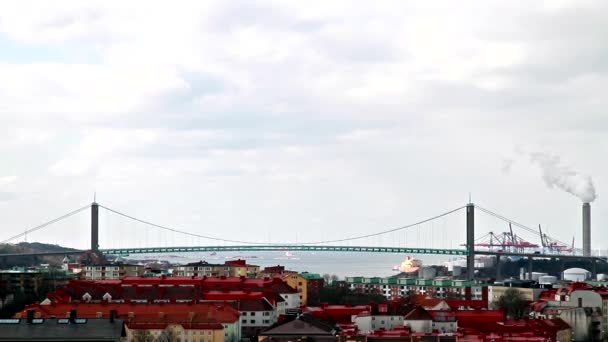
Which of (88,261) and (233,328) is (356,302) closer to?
(233,328)

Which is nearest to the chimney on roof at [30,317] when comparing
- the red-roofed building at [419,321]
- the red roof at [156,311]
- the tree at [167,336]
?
the tree at [167,336]

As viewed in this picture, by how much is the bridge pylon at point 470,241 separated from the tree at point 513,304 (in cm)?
2738

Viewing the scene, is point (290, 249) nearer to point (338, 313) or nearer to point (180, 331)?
point (338, 313)

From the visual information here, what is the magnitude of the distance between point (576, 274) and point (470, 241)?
8539mm

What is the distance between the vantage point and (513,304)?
51.0 metres

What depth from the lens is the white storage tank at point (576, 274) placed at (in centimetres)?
8900

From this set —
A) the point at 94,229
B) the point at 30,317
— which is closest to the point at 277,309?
the point at 30,317

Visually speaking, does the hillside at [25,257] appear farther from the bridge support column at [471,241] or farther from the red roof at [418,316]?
the red roof at [418,316]

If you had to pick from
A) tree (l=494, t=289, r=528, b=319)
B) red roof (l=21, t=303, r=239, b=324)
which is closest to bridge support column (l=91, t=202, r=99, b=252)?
tree (l=494, t=289, r=528, b=319)

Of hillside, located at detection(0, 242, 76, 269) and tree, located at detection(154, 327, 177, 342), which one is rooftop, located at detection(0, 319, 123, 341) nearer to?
tree, located at detection(154, 327, 177, 342)

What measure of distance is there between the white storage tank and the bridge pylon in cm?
661

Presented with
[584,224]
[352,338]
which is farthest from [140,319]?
[584,224]

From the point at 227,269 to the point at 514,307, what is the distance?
797 inches

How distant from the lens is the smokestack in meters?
89.5
